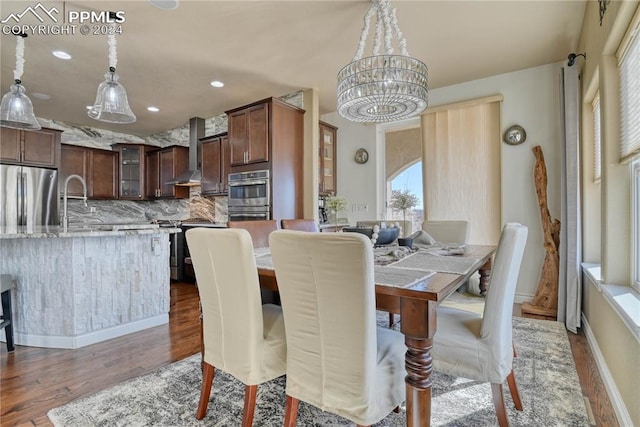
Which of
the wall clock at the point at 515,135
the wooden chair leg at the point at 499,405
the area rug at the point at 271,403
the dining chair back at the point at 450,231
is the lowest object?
the area rug at the point at 271,403

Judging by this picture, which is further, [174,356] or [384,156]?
[384,156]

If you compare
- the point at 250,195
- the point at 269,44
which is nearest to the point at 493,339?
the point at 269,44

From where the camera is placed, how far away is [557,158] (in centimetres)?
338

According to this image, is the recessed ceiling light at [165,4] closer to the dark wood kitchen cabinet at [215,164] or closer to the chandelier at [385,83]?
the chandelier at [385,83]

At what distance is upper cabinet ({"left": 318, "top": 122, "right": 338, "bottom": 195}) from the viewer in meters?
4.80

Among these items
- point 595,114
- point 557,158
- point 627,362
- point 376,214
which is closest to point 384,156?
point 376,214

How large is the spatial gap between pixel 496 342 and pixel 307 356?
83 centimetres

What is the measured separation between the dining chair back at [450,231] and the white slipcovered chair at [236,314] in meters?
2.00

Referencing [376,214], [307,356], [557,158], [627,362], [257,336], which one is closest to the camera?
[307,356]

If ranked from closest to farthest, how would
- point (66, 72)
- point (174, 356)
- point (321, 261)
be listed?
point (321, 261) → point (174, 356) → point (66, 72)

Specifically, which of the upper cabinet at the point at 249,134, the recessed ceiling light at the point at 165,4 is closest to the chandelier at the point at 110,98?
the recessed ceiling light at the point at 165,4

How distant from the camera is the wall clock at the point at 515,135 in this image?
3.53m

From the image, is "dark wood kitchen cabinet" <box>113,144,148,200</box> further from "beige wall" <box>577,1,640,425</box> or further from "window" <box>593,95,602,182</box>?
"window" <box>593,95,602,182</box>

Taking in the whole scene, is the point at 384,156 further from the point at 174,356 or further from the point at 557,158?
the point at 174,356
